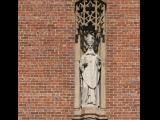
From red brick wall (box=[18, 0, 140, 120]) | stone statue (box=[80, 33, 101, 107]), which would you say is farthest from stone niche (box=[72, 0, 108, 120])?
red brick wall (box=[18, 0, 140, 120])

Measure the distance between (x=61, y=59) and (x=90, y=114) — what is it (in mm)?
1285

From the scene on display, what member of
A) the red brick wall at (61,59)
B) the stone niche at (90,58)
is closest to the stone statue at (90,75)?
the stone niche at (90,58)

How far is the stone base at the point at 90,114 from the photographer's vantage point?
43.9 feet

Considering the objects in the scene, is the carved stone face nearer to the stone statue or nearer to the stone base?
the stone statue

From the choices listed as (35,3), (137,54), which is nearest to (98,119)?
(137,54)

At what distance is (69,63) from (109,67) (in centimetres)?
75

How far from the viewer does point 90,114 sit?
1337 cm

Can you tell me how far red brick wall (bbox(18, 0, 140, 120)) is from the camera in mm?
13805

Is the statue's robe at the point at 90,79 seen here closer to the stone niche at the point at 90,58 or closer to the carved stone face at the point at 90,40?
the stone niche at the point at 90,58

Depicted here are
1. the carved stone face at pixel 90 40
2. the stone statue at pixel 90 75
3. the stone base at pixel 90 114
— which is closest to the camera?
the stone base at pixel 90 114

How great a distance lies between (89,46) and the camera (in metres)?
13.8

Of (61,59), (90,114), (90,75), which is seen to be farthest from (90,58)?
(90,114)

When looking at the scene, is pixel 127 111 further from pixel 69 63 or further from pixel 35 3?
pixel 35 3

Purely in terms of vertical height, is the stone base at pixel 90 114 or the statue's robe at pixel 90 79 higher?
the statue's robe at pixel 90 79
